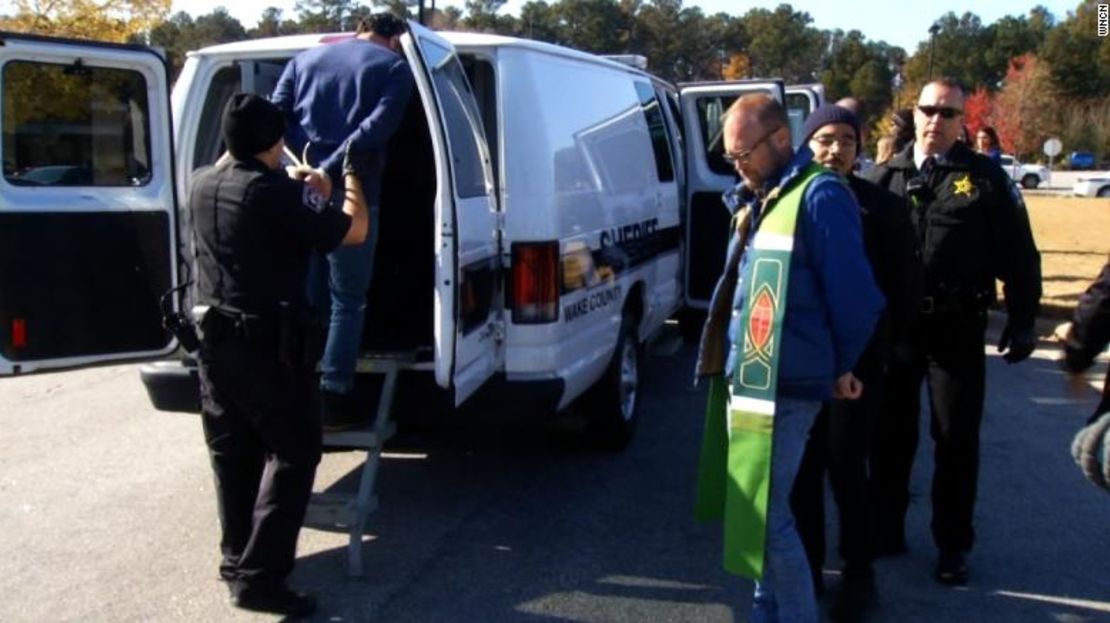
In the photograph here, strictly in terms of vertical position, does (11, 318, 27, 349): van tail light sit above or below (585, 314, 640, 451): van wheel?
above

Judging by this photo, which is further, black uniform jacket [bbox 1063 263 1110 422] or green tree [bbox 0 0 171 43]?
green tree [bbox 0 0 171 43]

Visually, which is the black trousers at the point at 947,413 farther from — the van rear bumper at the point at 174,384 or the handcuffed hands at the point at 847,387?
the van rear bumper at the point at 174,384

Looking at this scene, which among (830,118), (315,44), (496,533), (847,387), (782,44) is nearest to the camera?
(847,387)

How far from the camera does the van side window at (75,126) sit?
434 cm

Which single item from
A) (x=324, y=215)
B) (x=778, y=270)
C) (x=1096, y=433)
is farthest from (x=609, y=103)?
(x=1096, y=433)

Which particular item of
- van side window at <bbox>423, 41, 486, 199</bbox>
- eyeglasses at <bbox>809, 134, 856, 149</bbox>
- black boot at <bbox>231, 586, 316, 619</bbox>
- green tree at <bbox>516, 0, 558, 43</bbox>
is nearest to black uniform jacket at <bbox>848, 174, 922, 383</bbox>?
eyeglasses at <bbox>809, 134, 856, 149</bbox>

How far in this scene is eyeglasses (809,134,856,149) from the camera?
398cm

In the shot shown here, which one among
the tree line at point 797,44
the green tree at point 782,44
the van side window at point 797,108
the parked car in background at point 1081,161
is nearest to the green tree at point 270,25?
the tree line at point 797,44

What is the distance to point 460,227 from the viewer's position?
437cm

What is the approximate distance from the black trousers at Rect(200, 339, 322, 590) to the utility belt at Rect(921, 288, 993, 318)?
2453 mm

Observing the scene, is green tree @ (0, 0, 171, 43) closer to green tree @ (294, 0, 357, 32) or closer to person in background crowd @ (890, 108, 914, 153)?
green tree @ (294, 0, 357, 32)

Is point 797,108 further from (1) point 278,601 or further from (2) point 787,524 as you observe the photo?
(1) point 278,601

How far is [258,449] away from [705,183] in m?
4.77

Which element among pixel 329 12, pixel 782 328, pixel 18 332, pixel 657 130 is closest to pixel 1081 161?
pixel 329 12
